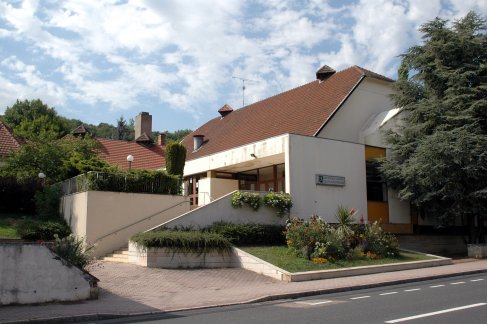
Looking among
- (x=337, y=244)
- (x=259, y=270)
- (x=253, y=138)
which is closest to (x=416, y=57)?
(x=253, y=138)

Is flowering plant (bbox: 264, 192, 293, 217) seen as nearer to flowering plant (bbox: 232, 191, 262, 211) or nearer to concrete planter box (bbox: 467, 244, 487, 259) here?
flowering plant (bbox: 232, 191, 262, 211)

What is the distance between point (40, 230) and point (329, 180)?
13.1 m

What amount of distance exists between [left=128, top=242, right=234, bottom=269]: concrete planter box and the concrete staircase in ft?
1.59

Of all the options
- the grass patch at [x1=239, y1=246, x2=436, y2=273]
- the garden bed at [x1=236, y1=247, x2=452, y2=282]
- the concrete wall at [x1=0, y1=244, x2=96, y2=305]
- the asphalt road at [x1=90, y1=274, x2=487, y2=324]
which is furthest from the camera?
the grass patch at [x1=239, y1=246, x2=436, y2=273]

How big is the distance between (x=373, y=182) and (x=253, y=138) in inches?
293

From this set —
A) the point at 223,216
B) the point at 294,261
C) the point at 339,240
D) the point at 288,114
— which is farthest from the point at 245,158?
the point at 294,261

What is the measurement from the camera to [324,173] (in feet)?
Answer: 81.0

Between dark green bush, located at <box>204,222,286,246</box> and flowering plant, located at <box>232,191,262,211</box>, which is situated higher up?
flowering plant, located at <box>232,191,262,211</box>

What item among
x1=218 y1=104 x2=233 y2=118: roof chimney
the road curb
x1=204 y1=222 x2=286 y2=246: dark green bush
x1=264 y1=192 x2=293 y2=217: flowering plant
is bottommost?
the road curb

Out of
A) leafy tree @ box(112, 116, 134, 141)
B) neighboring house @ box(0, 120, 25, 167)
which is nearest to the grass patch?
neighboring house @ box(0, 120, 25, 167)

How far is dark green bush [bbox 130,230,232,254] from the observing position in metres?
18.2

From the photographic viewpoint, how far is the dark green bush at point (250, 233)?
20500 mm

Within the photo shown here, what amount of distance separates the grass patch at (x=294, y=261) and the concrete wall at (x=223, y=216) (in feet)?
6.45

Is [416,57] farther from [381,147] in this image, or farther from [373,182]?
[373,182]
